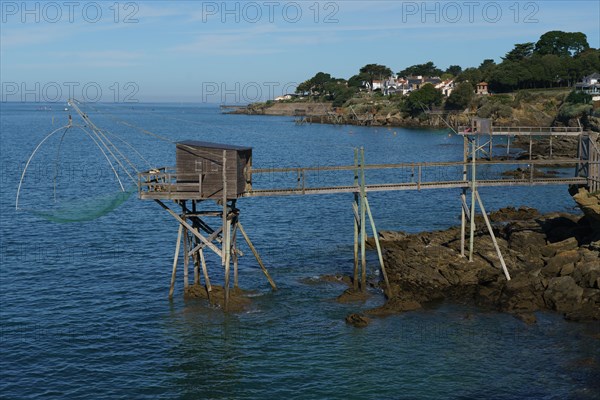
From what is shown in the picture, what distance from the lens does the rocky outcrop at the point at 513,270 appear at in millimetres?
34062

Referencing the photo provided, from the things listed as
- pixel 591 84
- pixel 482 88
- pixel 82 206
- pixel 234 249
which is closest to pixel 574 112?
pixel 591 84

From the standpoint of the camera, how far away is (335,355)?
29422 mm

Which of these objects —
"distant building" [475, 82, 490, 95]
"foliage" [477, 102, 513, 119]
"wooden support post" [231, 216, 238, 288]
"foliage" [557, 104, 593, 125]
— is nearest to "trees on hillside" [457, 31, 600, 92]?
"distant building" [475, 82, 490, 95]

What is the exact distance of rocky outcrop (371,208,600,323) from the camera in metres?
34.1

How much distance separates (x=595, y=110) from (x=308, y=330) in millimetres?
99962

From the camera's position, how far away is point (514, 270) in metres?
38.2

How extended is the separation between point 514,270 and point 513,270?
6 cm

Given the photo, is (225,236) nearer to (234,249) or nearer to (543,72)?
(234,249)

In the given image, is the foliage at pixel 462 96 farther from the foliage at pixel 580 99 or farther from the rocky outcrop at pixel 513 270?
the rocky outcrop at pixel 513 270

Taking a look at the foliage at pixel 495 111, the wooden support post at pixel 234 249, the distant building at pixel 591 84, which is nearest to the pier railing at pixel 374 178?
the wooden support post at pixel 234 249

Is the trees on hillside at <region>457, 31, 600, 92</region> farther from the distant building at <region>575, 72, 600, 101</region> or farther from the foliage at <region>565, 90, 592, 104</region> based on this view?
the foliage at <region>565, 90, 592, 104</region>

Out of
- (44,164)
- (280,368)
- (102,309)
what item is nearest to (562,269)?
(280,368)

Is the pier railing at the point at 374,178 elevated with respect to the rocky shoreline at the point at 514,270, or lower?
elevated

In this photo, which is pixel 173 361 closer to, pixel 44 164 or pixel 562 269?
pixel 562 269
